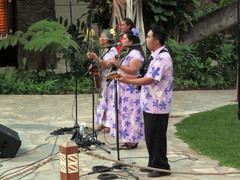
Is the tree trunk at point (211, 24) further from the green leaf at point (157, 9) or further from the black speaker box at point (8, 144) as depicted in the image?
the black speaker box at point (8, 144)

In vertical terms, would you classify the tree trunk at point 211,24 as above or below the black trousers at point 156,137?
above

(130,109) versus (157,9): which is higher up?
(157,9)

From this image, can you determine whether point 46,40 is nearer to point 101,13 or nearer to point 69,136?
point 101,13

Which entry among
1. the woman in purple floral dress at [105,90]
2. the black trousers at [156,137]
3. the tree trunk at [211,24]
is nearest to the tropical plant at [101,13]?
the tree trunk at [211,24]

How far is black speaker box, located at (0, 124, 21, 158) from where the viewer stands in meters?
7.15

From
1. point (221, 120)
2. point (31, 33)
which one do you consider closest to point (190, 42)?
point (31, 33)

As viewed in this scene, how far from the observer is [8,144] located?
23.7 feet

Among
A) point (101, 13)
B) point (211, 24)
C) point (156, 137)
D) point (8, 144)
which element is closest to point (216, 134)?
point (156, 137)

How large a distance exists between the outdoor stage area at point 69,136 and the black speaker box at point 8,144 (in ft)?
0.36

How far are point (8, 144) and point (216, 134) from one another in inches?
138

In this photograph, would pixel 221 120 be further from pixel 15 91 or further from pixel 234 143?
pixel 15 91

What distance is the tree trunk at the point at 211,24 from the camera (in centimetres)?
1563

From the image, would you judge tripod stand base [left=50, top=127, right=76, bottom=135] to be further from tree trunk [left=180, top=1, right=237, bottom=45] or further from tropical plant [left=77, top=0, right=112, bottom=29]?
tree trunk [left=180, top=1, right=237, bottom=45]

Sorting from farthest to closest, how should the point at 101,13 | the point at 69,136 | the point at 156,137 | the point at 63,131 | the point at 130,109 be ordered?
the point at 101,13 < the point at 63,131 < the point at 69,136 < the point at 130,109 < the point at 156,137
